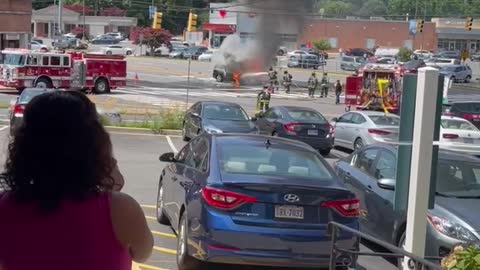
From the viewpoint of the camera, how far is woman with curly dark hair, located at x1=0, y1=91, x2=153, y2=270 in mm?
2748

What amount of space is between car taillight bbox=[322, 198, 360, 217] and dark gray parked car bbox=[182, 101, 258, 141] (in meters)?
12.7

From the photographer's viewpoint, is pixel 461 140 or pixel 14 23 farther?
pixel 14 23

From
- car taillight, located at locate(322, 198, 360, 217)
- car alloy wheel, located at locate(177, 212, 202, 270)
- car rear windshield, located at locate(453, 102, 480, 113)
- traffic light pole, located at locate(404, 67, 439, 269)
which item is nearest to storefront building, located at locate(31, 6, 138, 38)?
car rear windshield, located at locate(453, 102, 480, 113)

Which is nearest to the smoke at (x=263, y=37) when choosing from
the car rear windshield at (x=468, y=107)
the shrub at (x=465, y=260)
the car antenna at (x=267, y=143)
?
the car rear windshield at (x=468, y=107)

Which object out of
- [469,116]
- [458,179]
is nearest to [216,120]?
[469,116]

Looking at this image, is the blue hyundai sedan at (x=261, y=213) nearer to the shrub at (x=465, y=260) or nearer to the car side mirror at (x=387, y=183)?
the car side mirror at (x=387, y=183)

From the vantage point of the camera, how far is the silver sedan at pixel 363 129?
21375mm

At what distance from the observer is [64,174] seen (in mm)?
2756

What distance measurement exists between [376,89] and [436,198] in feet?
97.9

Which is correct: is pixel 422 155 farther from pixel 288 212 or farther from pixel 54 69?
pixel 54 69

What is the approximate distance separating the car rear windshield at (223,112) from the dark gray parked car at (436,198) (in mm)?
10604

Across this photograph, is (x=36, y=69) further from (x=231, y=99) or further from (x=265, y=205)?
(x=265, y=205)

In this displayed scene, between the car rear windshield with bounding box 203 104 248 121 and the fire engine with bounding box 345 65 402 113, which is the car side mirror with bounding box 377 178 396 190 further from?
the fire engine with bounding box 345 65 402 113

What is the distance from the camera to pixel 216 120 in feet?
70.5
